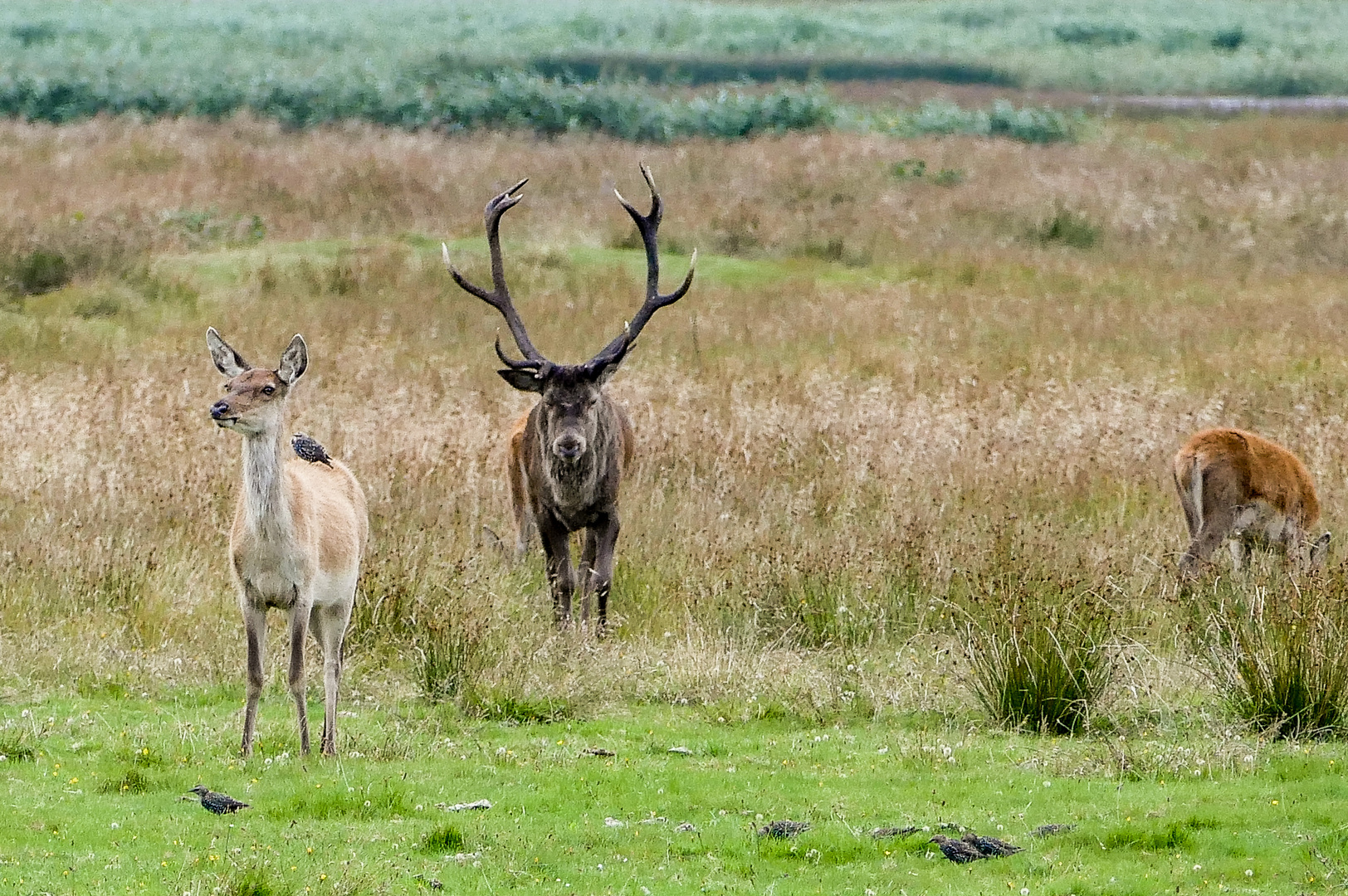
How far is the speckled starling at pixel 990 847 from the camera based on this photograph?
23.2 ft

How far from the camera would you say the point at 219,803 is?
7703 millimetres

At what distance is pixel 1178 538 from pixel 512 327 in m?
4.91

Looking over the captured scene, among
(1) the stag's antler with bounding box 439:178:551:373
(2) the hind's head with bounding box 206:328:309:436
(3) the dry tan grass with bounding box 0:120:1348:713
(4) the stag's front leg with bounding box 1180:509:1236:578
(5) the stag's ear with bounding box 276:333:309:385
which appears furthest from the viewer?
(1) the stag's antler with bounding box 439:178:551:373

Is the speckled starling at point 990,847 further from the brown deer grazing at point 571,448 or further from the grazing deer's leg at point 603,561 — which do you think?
the grazing deer's leg at point 603,561

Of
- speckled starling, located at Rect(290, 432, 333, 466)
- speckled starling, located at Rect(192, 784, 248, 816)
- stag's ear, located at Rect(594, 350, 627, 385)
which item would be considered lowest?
speckled starling, located at Rect(192, 784, 248, 816)

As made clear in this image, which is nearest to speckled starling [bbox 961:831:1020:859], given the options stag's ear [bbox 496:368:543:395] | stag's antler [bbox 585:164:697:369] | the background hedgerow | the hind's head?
the background hedgerow

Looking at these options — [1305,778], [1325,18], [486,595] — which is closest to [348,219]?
[486,595]

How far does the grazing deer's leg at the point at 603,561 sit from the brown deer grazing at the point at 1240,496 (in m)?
3.72

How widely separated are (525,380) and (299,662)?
11.8 feet

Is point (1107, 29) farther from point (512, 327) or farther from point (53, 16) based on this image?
A: point (512, 327)

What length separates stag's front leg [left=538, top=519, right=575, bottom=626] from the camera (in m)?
11.7

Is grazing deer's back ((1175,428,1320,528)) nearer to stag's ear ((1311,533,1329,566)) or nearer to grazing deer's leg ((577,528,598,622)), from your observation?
stag's ear ((1311,533,1329,566))

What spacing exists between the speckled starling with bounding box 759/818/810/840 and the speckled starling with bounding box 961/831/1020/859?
70 centimetres

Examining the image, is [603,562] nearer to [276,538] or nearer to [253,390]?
[276,538]
